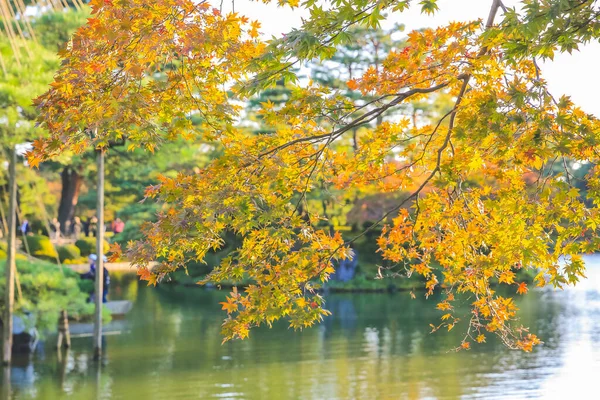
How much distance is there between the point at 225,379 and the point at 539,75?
7.33 m

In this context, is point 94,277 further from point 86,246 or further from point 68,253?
point 86,246

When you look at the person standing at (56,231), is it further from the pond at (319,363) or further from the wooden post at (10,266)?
the wooden post at (10,266)

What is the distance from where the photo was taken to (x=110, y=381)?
11016mm

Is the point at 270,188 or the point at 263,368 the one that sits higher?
the point at 270,188

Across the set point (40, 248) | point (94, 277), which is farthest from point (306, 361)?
point (40, 248)

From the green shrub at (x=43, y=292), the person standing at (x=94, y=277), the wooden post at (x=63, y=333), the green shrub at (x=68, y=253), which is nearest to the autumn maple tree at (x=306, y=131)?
the green shrub at (x=43, y=292)

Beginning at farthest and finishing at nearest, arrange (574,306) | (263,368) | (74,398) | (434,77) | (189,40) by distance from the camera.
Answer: (574,306), (263,368), (74,398), (434,77), (189,40)

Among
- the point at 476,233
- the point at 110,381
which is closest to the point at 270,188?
the point at 476,233

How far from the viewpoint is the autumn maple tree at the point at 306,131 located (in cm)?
386

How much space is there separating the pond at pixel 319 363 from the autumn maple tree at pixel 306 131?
4.40 m

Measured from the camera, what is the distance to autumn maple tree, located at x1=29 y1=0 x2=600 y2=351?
386 centimetres

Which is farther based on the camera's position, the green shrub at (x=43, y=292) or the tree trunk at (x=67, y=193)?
the tree trunk at (x=67, y=193)

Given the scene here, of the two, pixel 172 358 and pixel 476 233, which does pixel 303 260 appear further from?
pixel 172 358

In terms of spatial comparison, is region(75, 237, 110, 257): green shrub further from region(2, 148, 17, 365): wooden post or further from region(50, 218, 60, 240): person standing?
region(2, 148, 17, 365): wooden post
